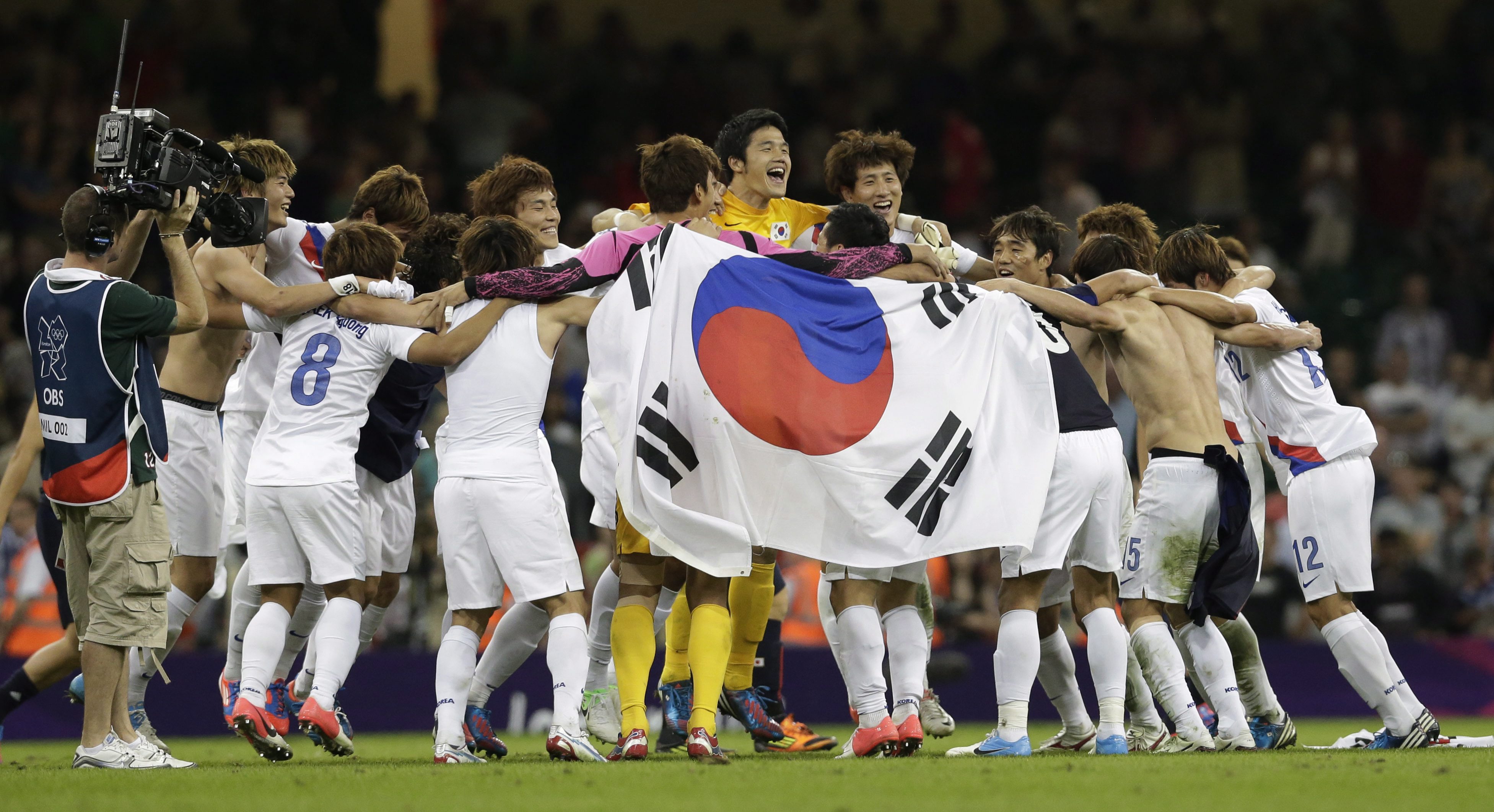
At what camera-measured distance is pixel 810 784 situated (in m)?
5.69

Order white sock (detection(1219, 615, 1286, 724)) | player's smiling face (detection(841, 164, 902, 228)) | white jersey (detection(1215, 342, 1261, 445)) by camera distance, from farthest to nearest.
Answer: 1. player's smiling face (detection(841, 164, 902, 228))
2. white jersey (detection(1215, 342, 1261, 445))
3. white sock (detection(1219, 615, 1286, 724))

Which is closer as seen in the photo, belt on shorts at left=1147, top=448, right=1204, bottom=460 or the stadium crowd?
belt on shorts at left=1147, top=448, right=1204, bottom=460

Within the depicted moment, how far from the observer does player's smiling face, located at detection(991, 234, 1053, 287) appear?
26.4ft

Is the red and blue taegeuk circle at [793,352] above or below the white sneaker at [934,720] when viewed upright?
above

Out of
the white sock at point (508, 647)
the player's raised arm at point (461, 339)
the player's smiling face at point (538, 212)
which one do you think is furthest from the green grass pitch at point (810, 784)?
the player's smiling face at point (538, 212)

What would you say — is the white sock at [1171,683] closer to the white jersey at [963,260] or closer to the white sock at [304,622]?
the white jersey at [963,260]

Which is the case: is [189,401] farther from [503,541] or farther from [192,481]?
[503,541]

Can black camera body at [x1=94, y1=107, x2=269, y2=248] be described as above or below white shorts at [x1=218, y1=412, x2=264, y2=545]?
above

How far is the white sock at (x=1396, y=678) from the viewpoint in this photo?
24.7ft

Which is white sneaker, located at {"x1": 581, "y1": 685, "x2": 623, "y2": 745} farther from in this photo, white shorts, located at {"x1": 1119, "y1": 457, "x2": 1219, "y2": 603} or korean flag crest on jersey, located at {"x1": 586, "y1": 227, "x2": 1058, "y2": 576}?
white shorts, located at {"x1": 1119, "y1": 457, "x2": 1219, "y2": 603}

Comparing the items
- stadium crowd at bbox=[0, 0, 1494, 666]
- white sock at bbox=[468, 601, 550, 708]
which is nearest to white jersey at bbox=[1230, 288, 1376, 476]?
white sock at bbox=[468, 601, 550, 708]

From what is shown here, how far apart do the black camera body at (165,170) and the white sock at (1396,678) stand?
18.5 feet

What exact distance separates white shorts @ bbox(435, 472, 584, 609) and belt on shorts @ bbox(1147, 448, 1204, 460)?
9.60 feet

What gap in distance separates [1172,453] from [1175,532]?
1.28 ft
